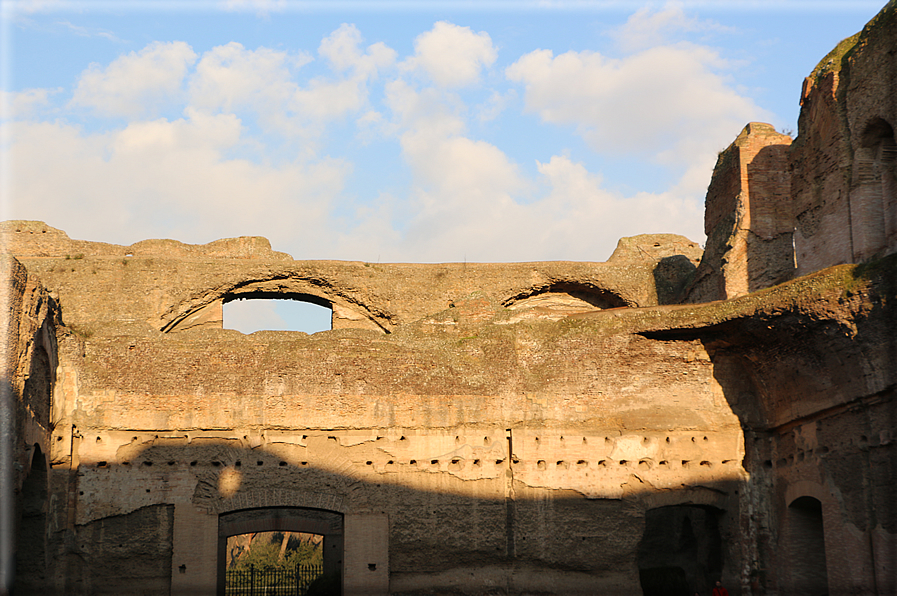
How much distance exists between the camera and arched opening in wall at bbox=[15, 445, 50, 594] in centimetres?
965

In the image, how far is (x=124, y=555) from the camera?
10.0 metres

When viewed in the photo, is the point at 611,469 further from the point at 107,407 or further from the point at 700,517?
the point at 107,407

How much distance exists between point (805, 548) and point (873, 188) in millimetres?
4656

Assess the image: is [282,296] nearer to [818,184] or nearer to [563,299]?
[563,299]

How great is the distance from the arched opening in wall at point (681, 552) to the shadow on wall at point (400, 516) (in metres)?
0.72

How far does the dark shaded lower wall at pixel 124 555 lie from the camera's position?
9.93 meters

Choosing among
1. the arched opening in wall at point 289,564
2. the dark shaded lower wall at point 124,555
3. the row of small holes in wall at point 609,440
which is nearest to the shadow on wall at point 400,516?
the dark shaded lower wall at point 124,555

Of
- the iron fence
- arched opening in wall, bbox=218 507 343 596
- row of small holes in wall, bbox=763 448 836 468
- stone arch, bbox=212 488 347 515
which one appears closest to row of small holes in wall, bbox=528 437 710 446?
row of small holes in wall, bbox=763 448 836 468

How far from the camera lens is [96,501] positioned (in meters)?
10.1

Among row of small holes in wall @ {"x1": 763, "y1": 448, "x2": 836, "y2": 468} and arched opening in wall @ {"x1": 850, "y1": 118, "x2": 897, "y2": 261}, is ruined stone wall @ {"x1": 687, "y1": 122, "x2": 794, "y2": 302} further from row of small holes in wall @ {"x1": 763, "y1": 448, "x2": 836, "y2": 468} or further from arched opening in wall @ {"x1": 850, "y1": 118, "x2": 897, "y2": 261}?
row of small holes in wall @ {"x1": 763, "y1": 448, "x2": 836, "y2": 468}

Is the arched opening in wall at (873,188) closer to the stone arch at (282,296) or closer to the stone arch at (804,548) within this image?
the stone arch at (804,548)

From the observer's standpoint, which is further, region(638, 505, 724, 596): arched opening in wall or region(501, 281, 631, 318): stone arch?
region(501, 281, 631, 318): stone arch

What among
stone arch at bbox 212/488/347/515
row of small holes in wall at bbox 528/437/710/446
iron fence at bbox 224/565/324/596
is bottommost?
iron fence at bbox 224/565/324/596

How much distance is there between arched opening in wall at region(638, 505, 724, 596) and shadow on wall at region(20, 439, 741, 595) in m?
0.72
